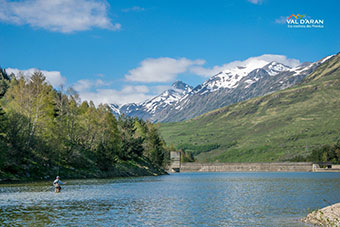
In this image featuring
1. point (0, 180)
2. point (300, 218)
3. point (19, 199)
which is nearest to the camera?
point (300, 218)

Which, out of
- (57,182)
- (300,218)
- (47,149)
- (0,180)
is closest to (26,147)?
(47,149)

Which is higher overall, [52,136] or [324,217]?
[52,136]

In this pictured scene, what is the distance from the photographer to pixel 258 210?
148 feet

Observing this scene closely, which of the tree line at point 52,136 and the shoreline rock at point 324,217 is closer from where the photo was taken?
the shoreline rock at point 324,217

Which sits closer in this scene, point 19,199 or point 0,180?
point 19,199

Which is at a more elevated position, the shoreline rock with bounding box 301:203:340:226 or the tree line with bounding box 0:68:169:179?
the tree line with bounding box 0:68:169:179

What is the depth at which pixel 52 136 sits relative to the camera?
102m

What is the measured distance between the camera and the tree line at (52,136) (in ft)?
284

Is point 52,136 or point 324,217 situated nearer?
point 324,217

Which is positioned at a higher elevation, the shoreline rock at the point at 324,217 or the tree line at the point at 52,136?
the tree line at the point at 52,136

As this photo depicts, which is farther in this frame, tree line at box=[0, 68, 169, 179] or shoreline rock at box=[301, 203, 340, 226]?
tree line at box=[0, 68, 169, 179]

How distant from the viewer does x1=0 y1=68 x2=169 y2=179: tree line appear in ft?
284

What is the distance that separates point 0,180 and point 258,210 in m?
53.2

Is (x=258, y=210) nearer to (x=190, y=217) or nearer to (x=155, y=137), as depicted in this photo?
(x=190, y=217)
